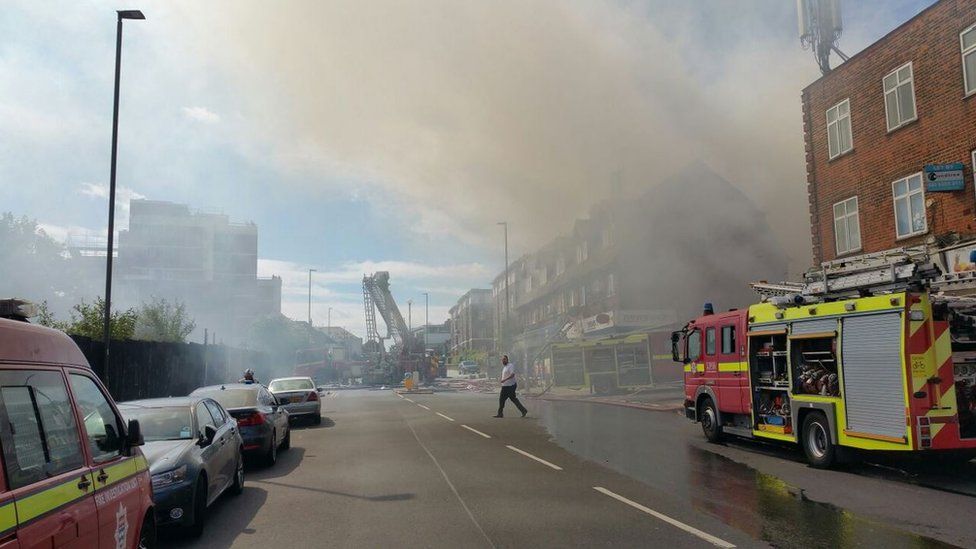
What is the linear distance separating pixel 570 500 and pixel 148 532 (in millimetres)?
4314

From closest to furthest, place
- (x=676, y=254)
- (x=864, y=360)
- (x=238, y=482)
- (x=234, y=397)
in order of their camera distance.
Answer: (x=238, y=482) → (x=864, y=360) → (x=234, y=397) → (x=676, y=254)

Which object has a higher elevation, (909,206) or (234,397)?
(909,206)

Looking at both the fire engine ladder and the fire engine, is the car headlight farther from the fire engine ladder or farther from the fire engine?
the fire engine ladder

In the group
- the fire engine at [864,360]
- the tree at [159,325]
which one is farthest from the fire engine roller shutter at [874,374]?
the tree at [159,325]

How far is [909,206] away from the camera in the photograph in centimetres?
1594

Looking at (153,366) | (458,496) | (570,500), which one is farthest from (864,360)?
(153,366)

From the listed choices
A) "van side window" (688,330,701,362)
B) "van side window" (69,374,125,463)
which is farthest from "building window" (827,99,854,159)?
"van side window" (69,374,125,463)

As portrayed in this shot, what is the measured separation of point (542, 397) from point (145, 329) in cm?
1453

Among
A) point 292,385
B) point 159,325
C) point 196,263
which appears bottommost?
point 292,385

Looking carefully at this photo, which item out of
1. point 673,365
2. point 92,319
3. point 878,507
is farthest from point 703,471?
point 673,365

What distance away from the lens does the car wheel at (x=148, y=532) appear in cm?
424

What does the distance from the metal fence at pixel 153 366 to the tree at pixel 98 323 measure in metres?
0.52

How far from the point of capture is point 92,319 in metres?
16.8

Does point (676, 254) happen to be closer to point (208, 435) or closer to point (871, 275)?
point (871, 275)
